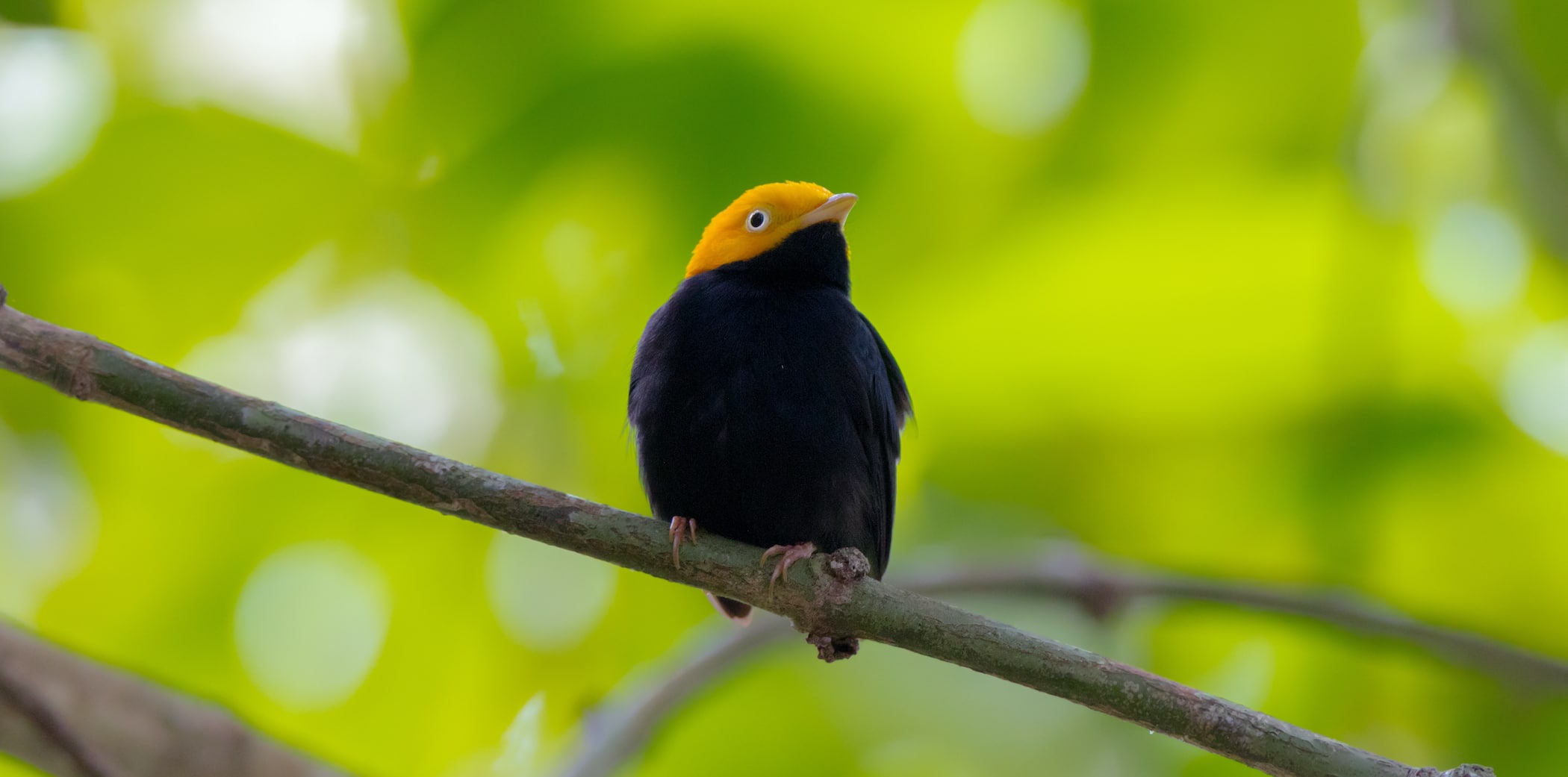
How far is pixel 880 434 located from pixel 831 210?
81cm

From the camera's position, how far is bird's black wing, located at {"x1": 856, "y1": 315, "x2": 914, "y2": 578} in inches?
151

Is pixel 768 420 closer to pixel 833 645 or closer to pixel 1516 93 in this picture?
pixel 833 645

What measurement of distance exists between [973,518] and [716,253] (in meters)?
2.04

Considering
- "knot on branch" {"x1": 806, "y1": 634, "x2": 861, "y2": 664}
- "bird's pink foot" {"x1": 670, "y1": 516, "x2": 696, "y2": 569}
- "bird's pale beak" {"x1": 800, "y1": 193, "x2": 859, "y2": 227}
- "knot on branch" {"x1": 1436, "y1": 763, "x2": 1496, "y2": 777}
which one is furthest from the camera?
"bird's pale beak" {"x1": 800, "y1": 193, "x2": 859, "y2": 227}

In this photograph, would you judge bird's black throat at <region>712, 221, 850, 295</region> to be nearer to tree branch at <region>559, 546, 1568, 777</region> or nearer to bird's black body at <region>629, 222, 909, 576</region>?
bird's black body at <region>629, 222, 909, 576</region>

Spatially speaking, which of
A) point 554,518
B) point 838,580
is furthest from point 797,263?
point 554,518

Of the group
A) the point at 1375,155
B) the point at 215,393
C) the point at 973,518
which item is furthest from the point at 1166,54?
the point at 215,393

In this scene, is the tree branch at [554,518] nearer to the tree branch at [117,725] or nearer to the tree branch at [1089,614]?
the tree branch at [117,725]

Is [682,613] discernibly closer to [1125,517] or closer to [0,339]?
[1125,517]

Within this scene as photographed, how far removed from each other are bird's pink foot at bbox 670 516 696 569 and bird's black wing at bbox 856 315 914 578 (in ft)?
2.84

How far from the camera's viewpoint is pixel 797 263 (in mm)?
4180

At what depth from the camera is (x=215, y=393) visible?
2.70m

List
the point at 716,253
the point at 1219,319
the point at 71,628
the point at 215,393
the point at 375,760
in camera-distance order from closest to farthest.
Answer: the point at 215,393 → the point at 716,253 → the point at 71,628 → the point at 375,760 → the point at 1219,319

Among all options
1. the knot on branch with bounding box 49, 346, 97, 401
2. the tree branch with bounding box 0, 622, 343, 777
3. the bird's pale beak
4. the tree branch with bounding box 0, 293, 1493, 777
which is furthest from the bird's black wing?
the knot on branch with bounding box 49, 346, 97, 401
